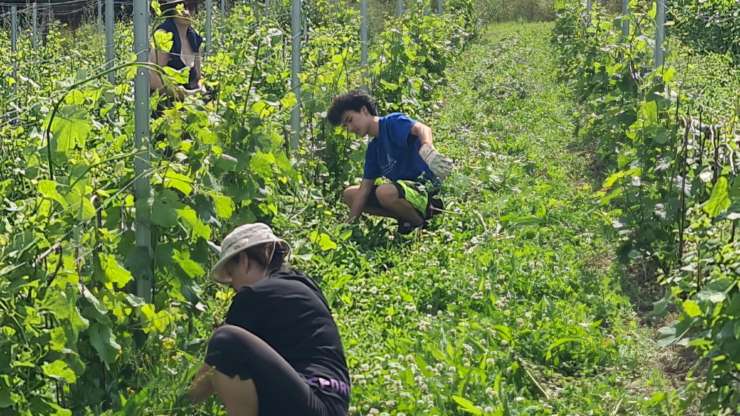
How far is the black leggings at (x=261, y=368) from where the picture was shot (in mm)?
4070

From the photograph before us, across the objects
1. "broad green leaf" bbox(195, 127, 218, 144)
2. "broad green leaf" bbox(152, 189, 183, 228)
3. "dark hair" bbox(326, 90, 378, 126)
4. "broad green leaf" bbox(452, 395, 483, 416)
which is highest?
"broad green leaf" bbox(195, 127, 218, 144)

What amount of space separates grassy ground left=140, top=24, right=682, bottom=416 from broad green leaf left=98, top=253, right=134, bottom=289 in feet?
1.40

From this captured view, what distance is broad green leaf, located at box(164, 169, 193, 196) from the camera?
4.71 metres

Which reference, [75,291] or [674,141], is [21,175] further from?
[674,141]

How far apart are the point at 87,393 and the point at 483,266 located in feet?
8.98

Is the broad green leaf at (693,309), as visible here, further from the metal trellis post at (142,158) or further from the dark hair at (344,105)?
the dark hair at (344,105)

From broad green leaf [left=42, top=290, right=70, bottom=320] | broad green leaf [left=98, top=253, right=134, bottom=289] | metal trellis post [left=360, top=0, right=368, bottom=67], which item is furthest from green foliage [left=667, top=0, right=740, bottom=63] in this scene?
broad green leaf [left=42, top=290, right=70, bottom=320]

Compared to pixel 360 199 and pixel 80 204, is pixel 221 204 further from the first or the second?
pixel 360 199

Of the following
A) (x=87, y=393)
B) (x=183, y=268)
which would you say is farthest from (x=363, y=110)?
(x=87, y=393)

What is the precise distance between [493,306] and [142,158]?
215 centimetres

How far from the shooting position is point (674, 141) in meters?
6.57

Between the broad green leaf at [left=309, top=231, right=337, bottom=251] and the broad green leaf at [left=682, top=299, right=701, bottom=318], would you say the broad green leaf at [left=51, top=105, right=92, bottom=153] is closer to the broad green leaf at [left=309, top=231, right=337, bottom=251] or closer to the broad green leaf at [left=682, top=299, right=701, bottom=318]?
the broad green leaf at [left=309, top=231, right=337, bottom=251]

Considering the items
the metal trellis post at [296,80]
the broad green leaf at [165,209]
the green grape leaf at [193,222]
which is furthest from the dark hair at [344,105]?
the broad green leaf at [165,209]

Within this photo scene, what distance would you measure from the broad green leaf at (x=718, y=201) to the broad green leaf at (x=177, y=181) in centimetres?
188
